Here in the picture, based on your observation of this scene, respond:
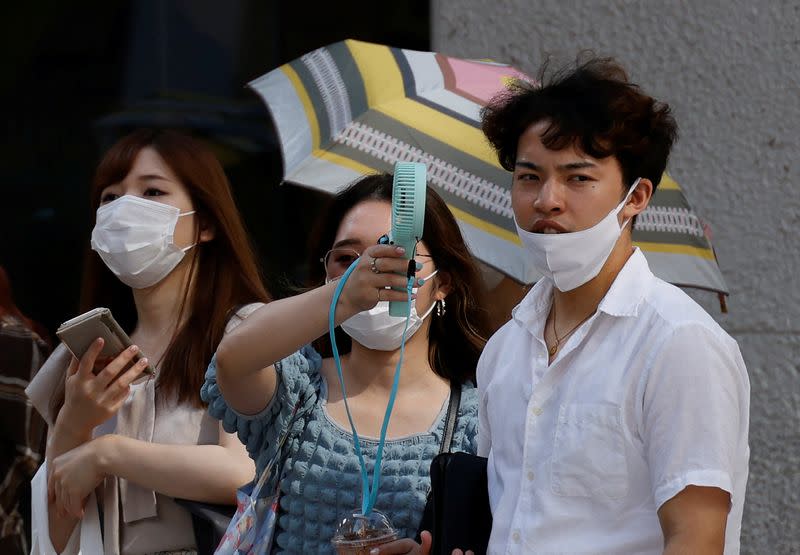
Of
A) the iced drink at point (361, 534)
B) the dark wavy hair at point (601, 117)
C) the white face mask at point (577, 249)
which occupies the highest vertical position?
the dark wavy hair at point (601, 117)

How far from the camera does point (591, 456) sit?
2301mm

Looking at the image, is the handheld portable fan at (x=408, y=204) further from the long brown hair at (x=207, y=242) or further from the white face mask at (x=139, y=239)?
the white face mask at (x=139, y=239)

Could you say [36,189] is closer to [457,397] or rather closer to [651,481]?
[457,397]

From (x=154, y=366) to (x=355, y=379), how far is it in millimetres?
775

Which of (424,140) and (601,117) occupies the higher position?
(424,140)

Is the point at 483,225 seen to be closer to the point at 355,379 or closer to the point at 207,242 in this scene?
the point at 355,379

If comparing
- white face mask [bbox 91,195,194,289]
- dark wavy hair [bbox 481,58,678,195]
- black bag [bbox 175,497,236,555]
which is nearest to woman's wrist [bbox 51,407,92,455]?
black bag [bbox 175,497,236,555]

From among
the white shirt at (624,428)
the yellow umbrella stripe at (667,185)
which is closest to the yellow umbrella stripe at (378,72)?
the yellow umbrella stripe at (667,185)

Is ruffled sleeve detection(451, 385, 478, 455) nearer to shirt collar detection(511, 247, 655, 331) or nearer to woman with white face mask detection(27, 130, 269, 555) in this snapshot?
shirt collar detection(511, 247, 655, 331)

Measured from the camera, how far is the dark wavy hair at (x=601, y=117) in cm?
249

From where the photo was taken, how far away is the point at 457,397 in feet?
10.7

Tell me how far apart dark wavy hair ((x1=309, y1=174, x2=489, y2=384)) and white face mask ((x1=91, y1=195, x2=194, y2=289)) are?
2.00 feet

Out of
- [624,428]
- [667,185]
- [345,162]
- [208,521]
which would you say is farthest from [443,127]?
[624,428]

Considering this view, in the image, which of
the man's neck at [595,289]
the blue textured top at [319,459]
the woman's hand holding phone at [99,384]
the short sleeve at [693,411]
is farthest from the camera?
the woman's hand holding phone at [99,384]
